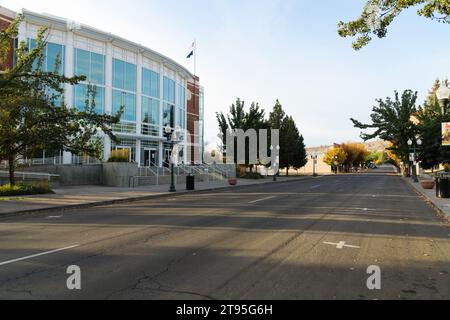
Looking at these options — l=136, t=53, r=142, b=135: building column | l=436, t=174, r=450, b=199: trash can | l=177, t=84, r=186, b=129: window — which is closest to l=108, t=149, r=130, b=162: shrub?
l=136, t=53, r=142, b=135: building column

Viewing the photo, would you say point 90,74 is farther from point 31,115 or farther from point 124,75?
point 31,115

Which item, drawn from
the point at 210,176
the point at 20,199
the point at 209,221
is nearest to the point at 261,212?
the point at 209,221

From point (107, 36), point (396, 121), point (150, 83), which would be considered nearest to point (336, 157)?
point (396, 121)

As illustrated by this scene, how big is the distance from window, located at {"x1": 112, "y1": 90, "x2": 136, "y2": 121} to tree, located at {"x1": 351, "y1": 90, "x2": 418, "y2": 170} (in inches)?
1042

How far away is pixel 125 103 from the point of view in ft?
140

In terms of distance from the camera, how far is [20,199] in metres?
17.2

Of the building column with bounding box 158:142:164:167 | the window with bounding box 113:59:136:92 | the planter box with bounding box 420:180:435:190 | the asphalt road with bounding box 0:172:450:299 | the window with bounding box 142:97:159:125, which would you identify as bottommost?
the asphalt road with bounding box 0:172:450:299

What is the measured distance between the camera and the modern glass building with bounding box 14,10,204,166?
3625cm

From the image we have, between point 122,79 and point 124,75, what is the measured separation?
2.03ft

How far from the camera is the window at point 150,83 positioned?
46000 mm

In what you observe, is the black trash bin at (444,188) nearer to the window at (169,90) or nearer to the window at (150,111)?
the window at (150,111)

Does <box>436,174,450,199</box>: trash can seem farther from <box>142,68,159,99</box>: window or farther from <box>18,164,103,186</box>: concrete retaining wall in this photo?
<box>142,68,159,99</box>: window
